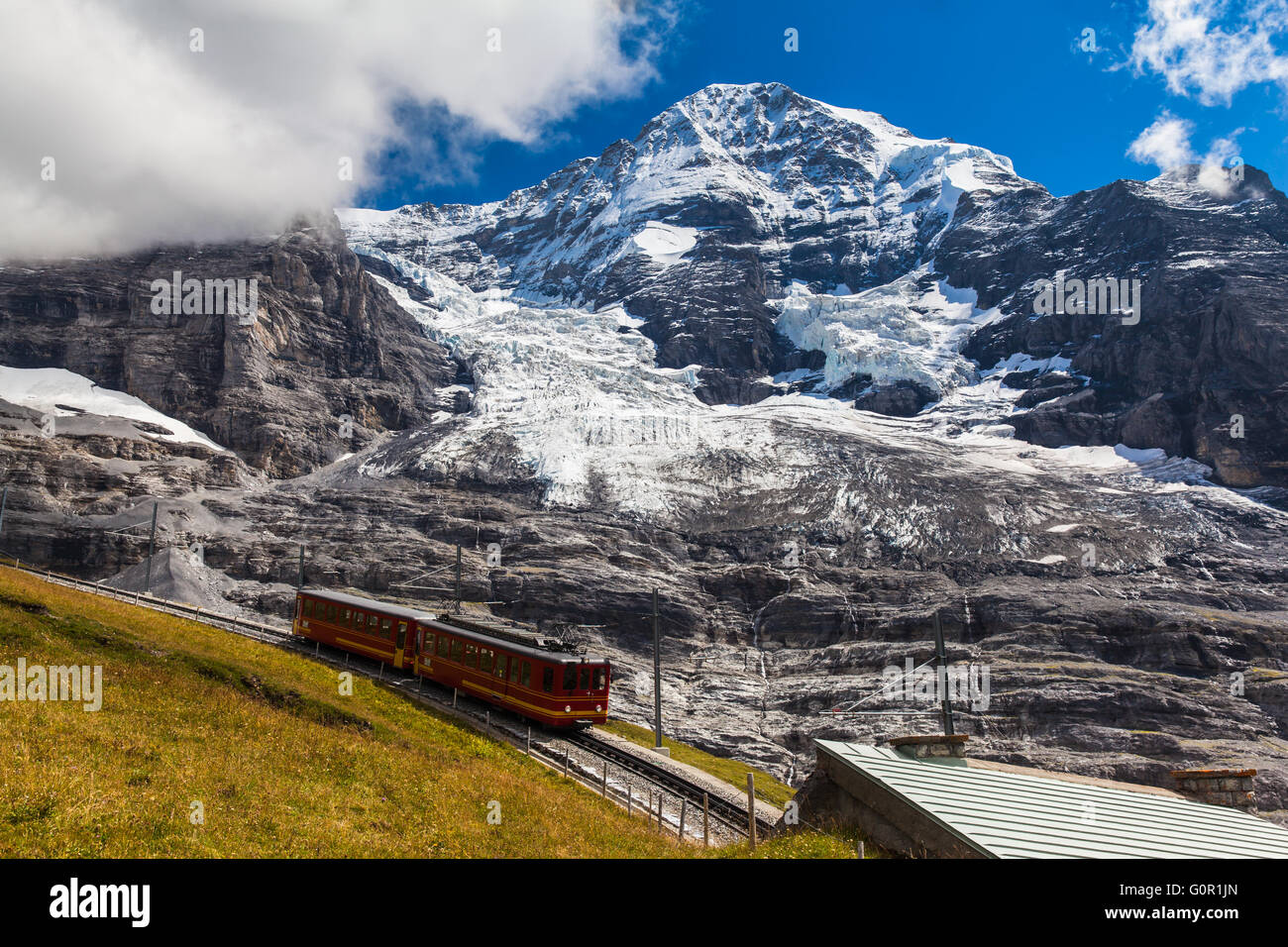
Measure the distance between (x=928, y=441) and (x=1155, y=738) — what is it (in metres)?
113

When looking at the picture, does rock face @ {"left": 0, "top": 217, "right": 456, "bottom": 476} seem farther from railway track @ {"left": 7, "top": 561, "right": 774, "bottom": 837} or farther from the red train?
the red train

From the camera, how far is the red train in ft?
104

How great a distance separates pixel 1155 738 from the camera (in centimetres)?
7856

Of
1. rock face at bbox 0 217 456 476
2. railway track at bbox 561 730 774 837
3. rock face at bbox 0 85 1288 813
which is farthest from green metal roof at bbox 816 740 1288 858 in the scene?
rock face at bbox 0 217 456 476

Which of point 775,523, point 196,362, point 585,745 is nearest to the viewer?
point 585,745

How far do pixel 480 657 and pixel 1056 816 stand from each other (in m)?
26.5

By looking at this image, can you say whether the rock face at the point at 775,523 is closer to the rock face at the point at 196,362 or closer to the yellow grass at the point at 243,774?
the rock face at the point at 196,362

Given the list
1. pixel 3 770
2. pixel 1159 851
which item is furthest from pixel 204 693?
pixel 1159 851

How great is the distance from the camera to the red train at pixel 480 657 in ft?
104

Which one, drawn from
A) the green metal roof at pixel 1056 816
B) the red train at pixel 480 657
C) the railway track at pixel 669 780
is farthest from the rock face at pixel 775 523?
the green metal roof at pixel 1056 816

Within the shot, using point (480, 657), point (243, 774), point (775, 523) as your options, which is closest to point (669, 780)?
point (480, 657)

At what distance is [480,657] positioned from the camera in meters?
34.5

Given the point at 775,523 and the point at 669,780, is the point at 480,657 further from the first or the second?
the point at 775,523
